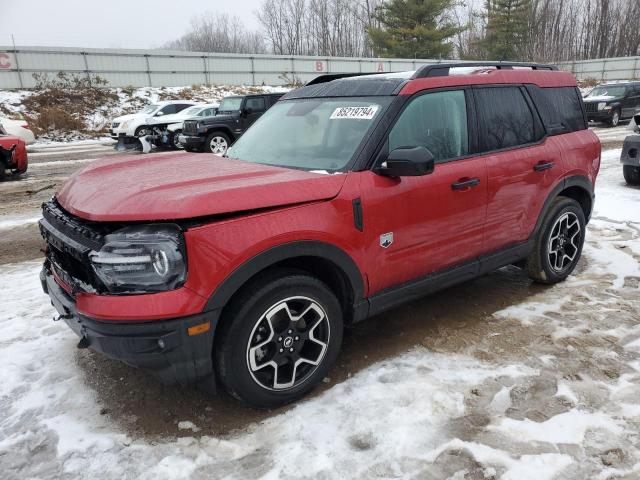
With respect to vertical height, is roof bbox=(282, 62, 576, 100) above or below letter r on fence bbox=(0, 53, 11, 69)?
below

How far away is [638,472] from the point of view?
7.70 feet

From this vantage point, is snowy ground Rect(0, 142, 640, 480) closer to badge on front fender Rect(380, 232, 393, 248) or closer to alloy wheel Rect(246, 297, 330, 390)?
alloy wheel Rect(246, 297, 330, 390)

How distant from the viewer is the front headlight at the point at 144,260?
7.76 ft

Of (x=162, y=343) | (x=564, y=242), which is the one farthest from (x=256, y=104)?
(x=162, y=343)

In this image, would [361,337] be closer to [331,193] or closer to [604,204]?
[331,193]

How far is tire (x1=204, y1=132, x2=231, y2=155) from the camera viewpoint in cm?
1478

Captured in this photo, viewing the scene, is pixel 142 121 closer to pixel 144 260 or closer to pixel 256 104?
pixel 256 104

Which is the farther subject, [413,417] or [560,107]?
[560,107]

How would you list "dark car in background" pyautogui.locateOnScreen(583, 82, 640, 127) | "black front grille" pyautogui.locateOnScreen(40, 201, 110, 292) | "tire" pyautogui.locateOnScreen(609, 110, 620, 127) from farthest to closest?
"tire" pyautogui.locateOnScreen(609, 110, 620, 127) < "dark car in background" pyautogui.locateOnScreen(583, 82, 640, 127) < "black front grille" pyautogui.locateOnScreen(40, 201, 110, 292)

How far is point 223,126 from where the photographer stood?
49.1 ft

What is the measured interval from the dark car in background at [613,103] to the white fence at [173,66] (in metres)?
21.8

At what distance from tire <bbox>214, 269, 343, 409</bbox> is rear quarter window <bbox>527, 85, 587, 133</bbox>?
265 centimetres

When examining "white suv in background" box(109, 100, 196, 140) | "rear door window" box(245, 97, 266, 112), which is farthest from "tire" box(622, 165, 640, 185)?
"white suv in background" box(109, 100, 196, 140)

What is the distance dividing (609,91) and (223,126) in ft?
52.1
